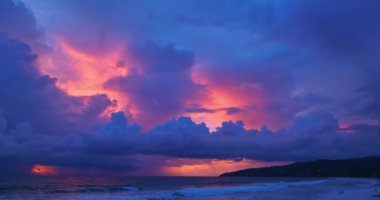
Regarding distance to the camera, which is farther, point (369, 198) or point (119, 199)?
point (119, 199)

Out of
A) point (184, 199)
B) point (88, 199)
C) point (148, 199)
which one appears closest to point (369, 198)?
point (184, 199)

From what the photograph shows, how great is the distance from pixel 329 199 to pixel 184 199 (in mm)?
17539

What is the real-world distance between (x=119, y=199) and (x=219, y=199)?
12.6 m

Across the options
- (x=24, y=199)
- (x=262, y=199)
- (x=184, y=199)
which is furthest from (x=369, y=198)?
(x=24, y=199)

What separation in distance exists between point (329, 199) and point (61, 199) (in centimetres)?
3282

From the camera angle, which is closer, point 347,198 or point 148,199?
point 347,198

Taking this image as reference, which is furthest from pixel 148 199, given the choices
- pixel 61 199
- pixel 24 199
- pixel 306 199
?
pixel 306 199

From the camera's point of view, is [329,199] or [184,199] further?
[184,199]

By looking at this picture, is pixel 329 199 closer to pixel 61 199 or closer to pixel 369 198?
pixel 369 198

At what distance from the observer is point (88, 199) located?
5562cm

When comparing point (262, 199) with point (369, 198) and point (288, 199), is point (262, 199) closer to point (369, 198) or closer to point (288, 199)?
point (288, 199)

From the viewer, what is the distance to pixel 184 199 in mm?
55688

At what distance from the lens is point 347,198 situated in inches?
2034

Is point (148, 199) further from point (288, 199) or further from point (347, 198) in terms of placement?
point (347, 198)
